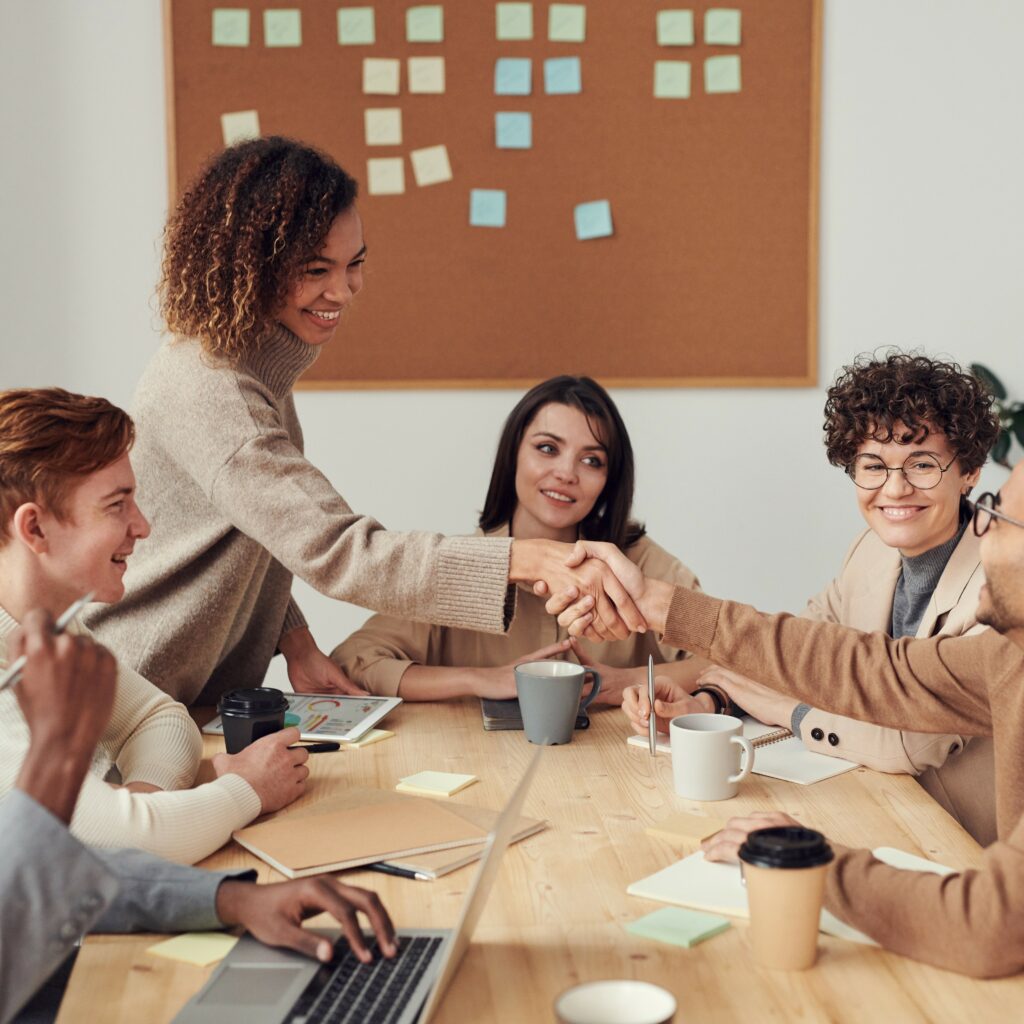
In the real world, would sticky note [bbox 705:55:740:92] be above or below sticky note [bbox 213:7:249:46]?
below

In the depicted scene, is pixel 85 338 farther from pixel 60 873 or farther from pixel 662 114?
pixel 60 873

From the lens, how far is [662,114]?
3145 millimetres

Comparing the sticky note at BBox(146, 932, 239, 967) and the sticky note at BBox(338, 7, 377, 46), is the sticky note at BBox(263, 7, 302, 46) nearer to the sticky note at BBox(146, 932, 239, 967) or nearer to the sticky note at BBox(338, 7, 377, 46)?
the sticky note at BBox(338, 7, 377, 46)

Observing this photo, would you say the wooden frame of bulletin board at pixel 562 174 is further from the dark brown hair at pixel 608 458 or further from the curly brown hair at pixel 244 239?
the curly brown hair at pixel 244 239

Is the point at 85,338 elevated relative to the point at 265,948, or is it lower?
elevated

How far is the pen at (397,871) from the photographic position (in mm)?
1227

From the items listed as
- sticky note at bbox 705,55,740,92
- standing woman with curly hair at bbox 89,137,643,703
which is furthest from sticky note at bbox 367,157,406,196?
standing woman with curly hair at bbox 89,137,643,703

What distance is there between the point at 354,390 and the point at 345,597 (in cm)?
157

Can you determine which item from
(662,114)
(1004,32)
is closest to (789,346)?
(662,114)

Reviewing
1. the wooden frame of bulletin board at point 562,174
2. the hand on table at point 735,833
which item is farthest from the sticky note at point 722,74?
the hand on table at point 735,833

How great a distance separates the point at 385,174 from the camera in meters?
3.13

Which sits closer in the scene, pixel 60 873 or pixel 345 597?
pixel 60 873

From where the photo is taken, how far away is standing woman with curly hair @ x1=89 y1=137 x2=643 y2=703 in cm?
169

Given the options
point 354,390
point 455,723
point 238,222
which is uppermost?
point 238,222
